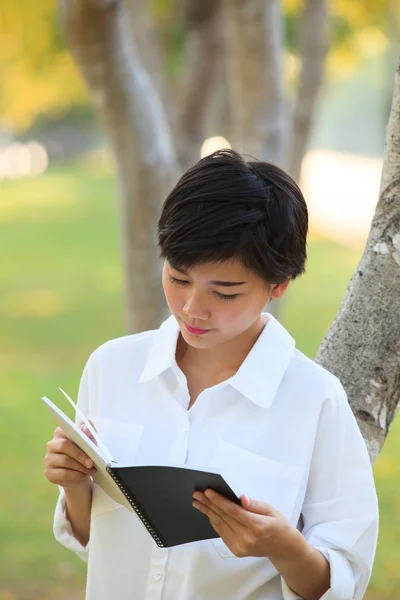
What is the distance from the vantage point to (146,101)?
160 inches

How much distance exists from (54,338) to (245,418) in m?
9.59

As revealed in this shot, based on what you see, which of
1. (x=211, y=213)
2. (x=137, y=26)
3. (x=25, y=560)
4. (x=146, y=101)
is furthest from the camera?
(x=137, y=26)

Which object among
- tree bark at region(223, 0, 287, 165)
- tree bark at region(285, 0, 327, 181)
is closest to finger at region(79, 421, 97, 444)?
tree bark at region(223, 0, 287, 165)

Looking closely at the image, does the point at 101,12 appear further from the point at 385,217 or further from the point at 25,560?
the point at 25,560

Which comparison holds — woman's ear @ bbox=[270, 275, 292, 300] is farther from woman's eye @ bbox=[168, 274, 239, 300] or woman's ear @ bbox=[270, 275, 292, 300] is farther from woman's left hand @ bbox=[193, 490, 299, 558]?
woman's left hand @ bbox=[193, 490, 299, 558]

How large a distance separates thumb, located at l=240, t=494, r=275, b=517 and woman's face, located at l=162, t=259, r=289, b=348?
342mm

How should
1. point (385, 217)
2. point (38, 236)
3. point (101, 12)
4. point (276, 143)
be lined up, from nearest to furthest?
point (385, 217) < point (101, 12) < point (276, 143) < point (38, 236)

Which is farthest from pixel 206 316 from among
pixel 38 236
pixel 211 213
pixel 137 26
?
pixel 38 236

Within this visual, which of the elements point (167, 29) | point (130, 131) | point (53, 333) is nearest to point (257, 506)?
point (130, 131)

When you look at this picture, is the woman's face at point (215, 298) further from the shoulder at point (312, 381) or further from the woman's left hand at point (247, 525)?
the woman's left hand at point (247, 525)

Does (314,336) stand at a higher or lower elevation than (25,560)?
lower

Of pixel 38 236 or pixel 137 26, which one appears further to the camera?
pixel 38 236

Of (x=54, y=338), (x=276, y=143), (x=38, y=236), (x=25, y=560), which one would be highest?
(x=276, y=143)

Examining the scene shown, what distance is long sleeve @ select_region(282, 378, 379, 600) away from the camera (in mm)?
Answer: 1736
